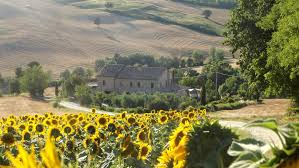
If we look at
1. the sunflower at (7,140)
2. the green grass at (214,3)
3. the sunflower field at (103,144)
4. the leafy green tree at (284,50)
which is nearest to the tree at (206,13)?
the green grass at (214,3)

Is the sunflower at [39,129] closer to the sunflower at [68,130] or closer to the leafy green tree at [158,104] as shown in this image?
the sunflower at [68,130]

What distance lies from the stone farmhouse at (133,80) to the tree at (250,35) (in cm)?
4749

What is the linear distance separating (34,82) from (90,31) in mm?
47575

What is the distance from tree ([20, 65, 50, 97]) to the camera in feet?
227

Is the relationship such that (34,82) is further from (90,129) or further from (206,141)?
(206,141)

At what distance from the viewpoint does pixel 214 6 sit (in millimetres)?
139500

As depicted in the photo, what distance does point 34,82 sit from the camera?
69.1 m

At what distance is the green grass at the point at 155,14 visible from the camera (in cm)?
11994

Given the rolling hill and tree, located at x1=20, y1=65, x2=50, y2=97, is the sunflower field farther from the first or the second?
the rolling hill

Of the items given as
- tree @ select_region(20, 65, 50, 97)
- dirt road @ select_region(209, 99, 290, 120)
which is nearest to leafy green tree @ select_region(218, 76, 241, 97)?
tree @ select_region(20, 65, 50, 97)

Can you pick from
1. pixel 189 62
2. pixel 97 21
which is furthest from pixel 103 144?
pixel 97 21

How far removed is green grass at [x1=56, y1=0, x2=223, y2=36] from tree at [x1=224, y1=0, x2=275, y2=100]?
285ft

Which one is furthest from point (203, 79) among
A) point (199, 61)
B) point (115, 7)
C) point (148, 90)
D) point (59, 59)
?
point (115, 7)

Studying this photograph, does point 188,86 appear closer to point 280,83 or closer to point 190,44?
point 190,44
